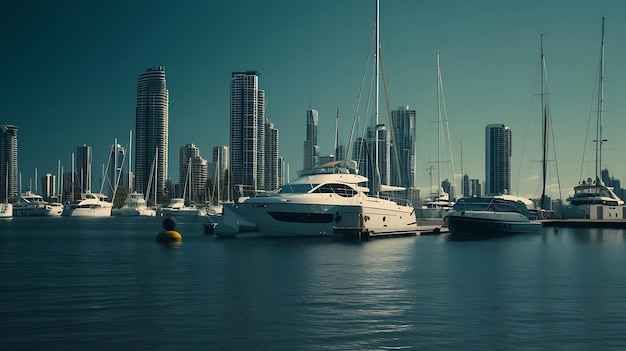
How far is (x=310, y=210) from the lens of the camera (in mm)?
65438

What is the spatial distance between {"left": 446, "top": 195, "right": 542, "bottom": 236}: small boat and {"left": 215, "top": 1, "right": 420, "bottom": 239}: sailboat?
1215cm

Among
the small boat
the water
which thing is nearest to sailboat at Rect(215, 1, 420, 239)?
the small boat

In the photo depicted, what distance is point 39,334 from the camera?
66.6 feet

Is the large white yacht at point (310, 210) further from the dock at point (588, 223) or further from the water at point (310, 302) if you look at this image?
→ the dock at point (588, 223)

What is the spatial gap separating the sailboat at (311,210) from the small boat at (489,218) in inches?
478

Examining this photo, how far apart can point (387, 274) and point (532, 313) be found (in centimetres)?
1283

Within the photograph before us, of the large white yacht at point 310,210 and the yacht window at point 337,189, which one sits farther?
the yacht window at point 337,189

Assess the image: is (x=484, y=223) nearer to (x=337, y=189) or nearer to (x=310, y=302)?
(x=337, y=189)

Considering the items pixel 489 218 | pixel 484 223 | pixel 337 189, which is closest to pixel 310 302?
pixel 337 189

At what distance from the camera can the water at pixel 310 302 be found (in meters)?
19.9

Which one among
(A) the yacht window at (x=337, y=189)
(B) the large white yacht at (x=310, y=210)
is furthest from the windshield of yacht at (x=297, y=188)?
(A) the yacht window at (x=337, y=189)

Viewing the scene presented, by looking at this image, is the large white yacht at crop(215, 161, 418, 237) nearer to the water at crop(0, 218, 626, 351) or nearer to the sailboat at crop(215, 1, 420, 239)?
the sailboat at crop(215, 1, 420, 239)

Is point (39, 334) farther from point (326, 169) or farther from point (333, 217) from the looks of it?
point (326, 169)

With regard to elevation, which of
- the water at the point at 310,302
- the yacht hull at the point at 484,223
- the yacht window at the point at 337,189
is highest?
the yacht window at the point at 337,189
